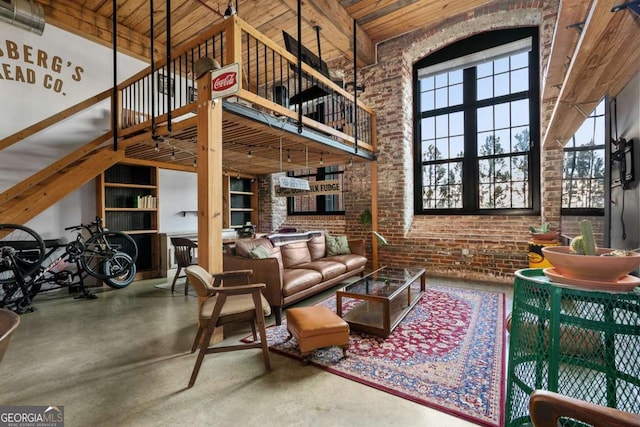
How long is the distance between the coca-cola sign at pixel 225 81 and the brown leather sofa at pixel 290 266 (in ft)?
5.79

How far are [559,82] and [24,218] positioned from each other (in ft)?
19.7

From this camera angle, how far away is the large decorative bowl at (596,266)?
102 centimetres

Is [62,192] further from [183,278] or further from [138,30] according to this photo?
[138,30]

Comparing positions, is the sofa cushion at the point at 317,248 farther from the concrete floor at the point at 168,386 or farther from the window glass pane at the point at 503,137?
the window glass pane at the point at 503,137

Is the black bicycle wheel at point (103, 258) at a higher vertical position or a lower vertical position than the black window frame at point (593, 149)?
lower

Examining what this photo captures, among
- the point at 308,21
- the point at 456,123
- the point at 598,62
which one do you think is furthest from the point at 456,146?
the point at 598,62

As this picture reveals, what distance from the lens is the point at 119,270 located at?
4.59m

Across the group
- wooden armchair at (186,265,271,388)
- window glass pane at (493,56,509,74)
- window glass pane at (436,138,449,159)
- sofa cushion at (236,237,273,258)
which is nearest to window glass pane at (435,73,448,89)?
window glass pane at (493,56,509,74)

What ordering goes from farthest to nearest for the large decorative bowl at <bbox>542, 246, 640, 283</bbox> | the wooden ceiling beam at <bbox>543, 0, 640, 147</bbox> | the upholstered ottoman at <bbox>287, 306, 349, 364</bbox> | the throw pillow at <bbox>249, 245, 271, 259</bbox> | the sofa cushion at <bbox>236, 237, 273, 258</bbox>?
the sofa cushion at <bbox>236, 237, 273, 258</bbox>, the throw pillow at <bbox>249, 245, 271, 259</bbox>, the upholstered ottoman at <bbox>287, 306, 349, 364</bbox>, the wooden ceiling beam at <bbox>543, 0, 640, 147</bbox>, the large decorative bowl at <bbox>542, 246, 640, 283</bbox>

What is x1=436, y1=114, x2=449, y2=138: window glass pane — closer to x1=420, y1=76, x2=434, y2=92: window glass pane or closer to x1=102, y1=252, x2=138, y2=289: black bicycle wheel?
x1=420, y1=76, x2=434, y2=92: window glass pane

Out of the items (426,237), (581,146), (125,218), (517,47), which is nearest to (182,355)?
(125,218)

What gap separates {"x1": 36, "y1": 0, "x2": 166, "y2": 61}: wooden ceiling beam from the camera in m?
4.42

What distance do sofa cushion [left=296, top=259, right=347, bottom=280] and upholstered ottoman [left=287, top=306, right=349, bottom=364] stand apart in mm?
1435

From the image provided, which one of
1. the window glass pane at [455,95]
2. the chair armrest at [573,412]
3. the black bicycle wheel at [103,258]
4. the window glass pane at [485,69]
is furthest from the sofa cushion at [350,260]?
the window glass pane at [485,69]
